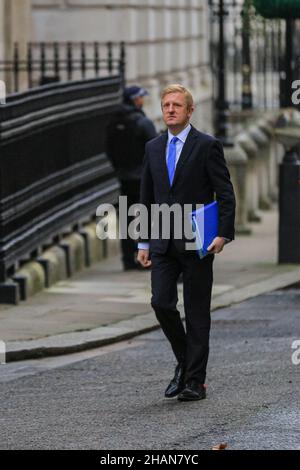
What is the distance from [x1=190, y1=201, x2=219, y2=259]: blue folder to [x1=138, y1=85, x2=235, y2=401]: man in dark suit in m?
0.03

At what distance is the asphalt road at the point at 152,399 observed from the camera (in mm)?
9000

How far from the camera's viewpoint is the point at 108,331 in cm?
1326

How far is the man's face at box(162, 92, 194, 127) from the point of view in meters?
9.94

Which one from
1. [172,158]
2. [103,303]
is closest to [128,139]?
[103,303]

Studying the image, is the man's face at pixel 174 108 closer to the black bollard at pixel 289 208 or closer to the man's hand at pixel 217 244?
the man's hand at pixel 217 244

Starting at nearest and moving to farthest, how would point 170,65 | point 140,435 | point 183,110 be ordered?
point 140,435, point 183,110, point 170,65

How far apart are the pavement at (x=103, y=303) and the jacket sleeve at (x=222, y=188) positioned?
262 centimetres

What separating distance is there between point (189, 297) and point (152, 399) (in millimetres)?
626

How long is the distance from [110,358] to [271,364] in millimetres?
1198

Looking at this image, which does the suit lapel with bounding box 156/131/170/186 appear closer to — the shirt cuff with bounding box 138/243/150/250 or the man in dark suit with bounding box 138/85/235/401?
the man in dark suit with bounding box 138/85/235/401

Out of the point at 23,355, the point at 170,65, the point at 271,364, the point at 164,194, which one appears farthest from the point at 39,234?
the point at 170,65
